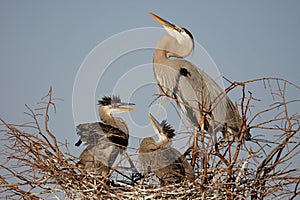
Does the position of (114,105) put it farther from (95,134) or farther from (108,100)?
(95,134)

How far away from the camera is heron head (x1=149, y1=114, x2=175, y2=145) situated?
3199mm

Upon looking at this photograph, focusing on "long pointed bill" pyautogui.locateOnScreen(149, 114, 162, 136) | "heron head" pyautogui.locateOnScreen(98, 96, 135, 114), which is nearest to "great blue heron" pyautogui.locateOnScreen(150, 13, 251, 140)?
"heron head" pyautogui.locateOnScreen(98, 96, 135, 114)

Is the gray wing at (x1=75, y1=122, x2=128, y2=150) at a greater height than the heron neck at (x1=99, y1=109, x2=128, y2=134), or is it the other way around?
the heron neck at (x1=99, y1=109, x2=128, y2=134)

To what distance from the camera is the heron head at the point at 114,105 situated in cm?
359

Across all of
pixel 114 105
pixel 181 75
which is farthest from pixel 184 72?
pixel 114 105

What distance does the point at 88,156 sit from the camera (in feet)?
9.74

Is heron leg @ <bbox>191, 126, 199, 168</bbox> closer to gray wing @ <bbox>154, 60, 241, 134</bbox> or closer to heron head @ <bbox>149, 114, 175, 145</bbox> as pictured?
heron head @ <bbox>149, 114, 175, 145</bbox>

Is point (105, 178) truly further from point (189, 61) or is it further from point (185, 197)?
point (189, 61)

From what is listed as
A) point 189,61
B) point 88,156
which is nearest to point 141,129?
point 88,156

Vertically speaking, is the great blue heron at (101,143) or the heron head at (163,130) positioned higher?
the heron head at (163,130)

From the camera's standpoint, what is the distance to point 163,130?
3.22 metres

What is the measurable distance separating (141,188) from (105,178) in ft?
0.86

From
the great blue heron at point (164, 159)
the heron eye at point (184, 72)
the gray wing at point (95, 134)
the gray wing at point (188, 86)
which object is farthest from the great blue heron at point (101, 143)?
the heron eye at point (184, 72)

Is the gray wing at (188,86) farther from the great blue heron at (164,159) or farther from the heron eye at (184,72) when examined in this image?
the great blue heron at (164,159)
